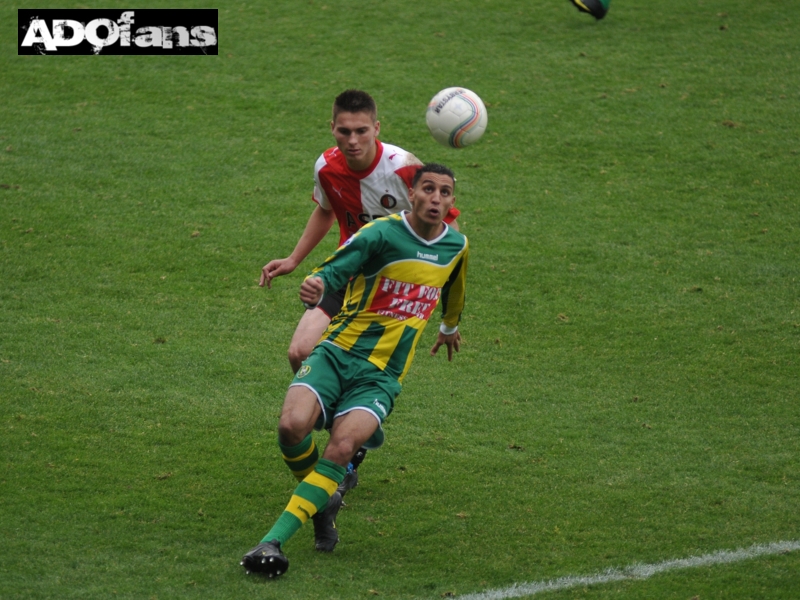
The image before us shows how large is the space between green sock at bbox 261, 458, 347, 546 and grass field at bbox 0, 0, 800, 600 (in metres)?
0.23

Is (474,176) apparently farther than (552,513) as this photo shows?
Yes

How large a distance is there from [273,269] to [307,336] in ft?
2.08

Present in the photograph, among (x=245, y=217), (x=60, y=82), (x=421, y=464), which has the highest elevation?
(x=60, y=82)

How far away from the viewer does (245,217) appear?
10.5 metres

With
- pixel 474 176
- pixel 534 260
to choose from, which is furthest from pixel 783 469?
pixel 474 176

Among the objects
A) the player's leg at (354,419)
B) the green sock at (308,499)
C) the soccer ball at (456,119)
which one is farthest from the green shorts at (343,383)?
the soccer ball at (456,119)

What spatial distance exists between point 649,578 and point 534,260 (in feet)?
16.6

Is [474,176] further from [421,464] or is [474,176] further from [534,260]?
[421,464]

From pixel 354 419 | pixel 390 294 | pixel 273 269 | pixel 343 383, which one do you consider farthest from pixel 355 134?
pixel 354 419

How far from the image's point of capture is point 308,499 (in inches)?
198

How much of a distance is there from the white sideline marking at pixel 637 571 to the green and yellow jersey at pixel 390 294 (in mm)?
1353

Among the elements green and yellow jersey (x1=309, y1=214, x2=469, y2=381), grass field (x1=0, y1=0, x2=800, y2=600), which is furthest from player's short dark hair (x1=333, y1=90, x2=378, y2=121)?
grass field (x1=0, y1=0, x2=800, y2=600)

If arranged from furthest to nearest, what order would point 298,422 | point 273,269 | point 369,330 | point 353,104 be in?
point 353,104 → point 273,269 → point 369,330 → point 298,422

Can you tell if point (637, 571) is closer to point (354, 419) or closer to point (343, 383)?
point (354, 419)
